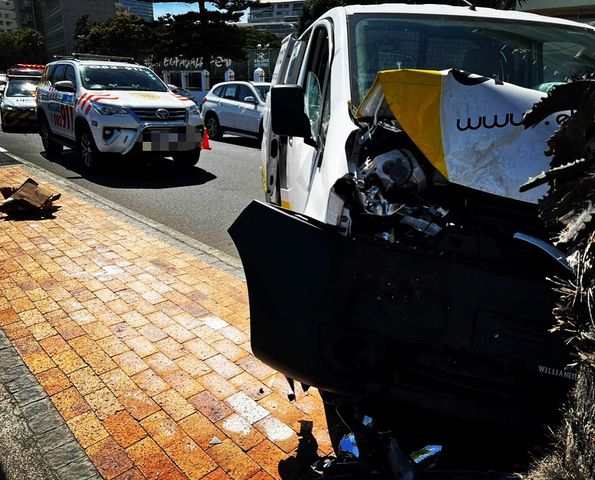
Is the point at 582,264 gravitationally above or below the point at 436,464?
above

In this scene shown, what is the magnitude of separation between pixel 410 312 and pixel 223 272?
9.90 feet

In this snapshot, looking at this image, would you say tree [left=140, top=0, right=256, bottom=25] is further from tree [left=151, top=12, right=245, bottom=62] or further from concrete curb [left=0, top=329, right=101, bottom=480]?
concrete curb [left=0, top=329, right=101, bottom=480]

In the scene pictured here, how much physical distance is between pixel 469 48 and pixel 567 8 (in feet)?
97.0

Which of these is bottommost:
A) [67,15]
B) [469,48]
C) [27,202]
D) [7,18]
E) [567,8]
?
[27,202]

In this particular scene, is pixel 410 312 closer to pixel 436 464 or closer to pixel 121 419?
pixel 436 464

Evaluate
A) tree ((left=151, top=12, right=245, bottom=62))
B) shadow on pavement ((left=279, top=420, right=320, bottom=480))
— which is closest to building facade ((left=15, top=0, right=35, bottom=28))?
tree ((left=151, top=12, right=245, bottom=62))

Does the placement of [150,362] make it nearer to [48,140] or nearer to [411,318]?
[411,318]

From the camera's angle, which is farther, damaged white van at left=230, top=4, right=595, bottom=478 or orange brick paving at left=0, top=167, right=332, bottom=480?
orange brick paving at left=0, top=167, right=332, bottom=480

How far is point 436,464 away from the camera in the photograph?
83.5 inches

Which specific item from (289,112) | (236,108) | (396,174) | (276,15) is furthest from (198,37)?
(276,15)

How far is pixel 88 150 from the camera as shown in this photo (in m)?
9.21

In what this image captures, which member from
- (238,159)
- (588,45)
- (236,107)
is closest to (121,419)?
(588,45)

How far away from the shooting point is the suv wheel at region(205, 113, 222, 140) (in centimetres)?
1466

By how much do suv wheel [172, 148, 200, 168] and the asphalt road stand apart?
16 centimetres
